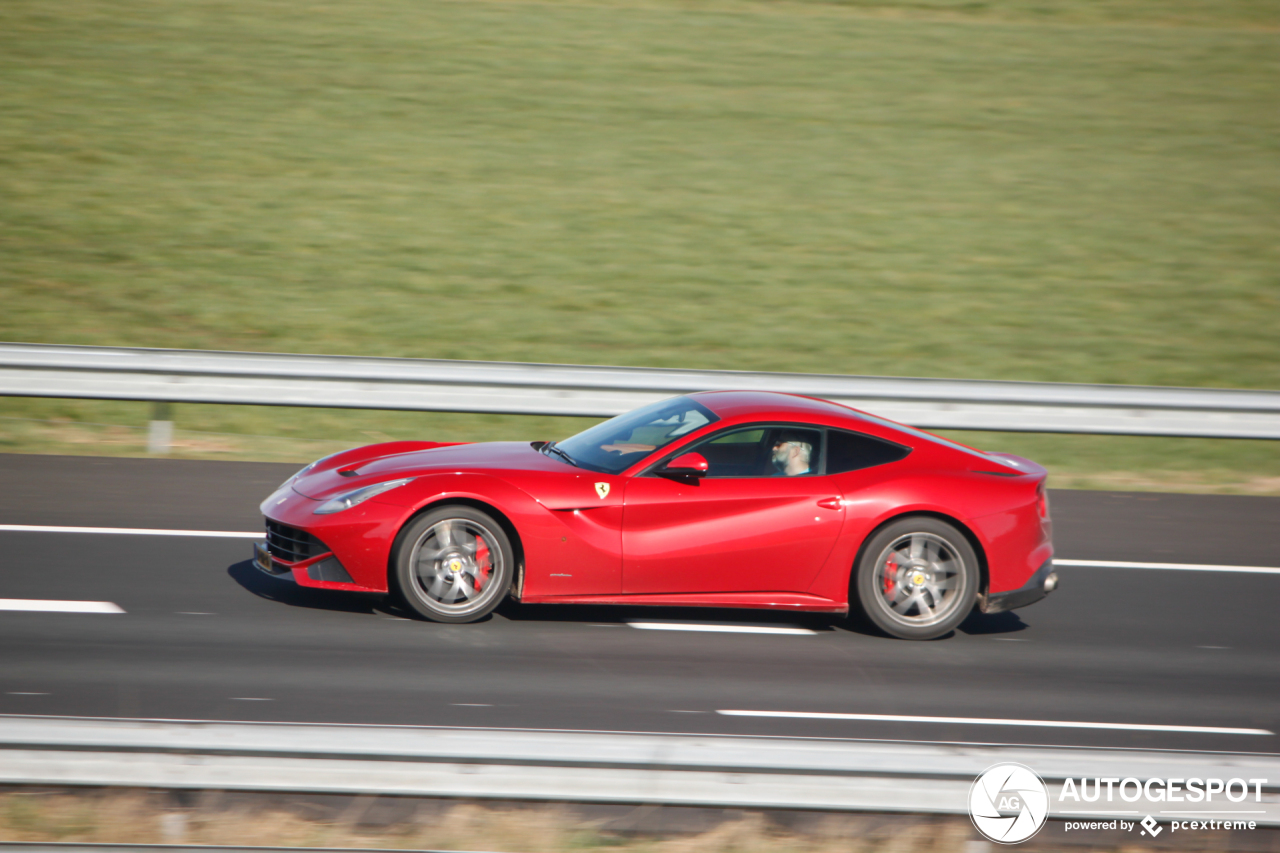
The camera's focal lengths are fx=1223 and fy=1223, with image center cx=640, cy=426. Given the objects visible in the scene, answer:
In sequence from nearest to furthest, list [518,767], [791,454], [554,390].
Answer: [518,767]
[791,454]
[554,390]

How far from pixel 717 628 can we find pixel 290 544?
94.6 inches

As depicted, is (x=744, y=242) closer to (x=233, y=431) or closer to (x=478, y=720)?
(x=233, y=431)

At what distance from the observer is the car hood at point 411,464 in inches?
263

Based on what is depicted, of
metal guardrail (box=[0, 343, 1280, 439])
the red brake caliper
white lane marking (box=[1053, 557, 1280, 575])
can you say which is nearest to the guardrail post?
metal guardrail (box=[0, 343, 1280, 439])

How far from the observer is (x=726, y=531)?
21.7ft

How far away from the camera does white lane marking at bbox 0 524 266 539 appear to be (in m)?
8.01

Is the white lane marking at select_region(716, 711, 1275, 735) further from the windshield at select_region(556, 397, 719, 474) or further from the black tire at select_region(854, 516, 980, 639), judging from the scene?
the windshield at select_region(556, 397, 719, 474)

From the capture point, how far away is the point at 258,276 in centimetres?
1277

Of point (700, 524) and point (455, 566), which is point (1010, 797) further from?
point (455, 566)

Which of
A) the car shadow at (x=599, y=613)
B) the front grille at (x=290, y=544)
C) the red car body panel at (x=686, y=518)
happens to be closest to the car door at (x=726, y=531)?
Answer: the red car body panel at (x=686, y=518)

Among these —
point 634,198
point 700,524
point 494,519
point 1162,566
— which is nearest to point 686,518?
point 700,524

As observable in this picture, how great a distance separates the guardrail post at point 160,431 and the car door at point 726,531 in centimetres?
536

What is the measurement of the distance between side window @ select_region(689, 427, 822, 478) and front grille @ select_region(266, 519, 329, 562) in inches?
82.6

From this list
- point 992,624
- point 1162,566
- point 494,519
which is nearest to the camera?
point 494,519
